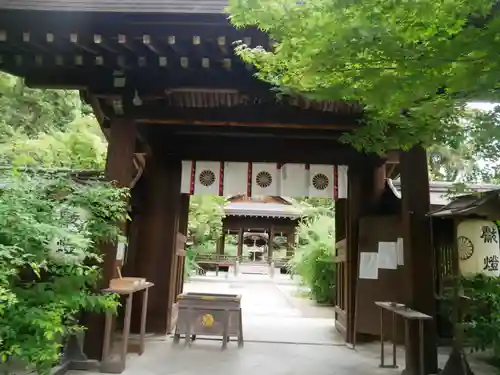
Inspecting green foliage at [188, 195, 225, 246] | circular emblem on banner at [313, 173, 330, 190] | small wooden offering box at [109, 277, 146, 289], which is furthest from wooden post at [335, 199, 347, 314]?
green foliage at [188, 195, 225, 246]

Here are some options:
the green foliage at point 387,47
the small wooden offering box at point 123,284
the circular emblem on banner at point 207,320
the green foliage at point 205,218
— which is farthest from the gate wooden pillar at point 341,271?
the green foliage at point 205,218

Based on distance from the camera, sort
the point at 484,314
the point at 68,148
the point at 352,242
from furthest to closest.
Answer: the point at 68,148
the point at 352,242
the point at 484,314

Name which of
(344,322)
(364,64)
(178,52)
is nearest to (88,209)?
(178,52)

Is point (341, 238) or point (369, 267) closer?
point (369, 267)

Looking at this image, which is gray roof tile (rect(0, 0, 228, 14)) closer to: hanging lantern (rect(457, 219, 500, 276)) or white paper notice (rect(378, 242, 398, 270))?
white paper notice (rect(378, 242, 398, 270))

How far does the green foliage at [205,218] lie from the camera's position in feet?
63.6

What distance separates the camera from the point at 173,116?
5.18 m

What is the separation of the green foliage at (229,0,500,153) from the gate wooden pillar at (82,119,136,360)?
2.64m

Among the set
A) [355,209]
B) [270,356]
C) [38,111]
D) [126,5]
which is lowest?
[270,356]

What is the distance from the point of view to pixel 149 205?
6.88m

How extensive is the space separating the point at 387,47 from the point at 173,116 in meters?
3.31

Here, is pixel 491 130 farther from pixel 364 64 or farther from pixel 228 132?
pixel 228 132

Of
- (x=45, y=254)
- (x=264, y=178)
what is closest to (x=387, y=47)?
(x=45, y=254)

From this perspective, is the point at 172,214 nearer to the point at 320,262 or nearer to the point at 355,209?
the point at 355,209
